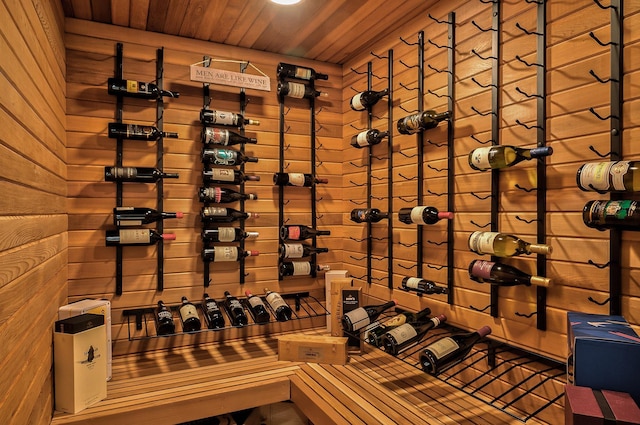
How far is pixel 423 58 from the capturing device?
2.34 meters

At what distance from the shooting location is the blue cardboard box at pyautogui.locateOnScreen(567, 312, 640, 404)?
113 centimetres

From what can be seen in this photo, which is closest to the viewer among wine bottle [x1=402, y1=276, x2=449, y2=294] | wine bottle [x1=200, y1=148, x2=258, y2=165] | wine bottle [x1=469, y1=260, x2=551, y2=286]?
wine bottle [x1=469, y1=260, x2=551, y2=286]

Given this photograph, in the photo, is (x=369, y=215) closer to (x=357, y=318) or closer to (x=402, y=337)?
(x=357, y=318)

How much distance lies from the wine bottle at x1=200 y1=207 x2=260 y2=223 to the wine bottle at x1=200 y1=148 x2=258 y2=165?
292 millimetres

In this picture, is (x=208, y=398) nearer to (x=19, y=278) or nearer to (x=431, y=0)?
(x=19, y=278)

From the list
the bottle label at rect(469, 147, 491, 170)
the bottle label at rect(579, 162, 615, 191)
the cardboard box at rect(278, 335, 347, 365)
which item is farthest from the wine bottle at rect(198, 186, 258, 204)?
the bottle label at rect(579, 162, 615, 191)

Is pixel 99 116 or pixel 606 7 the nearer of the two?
pixel 606 7

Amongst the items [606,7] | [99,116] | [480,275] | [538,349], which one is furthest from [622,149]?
[99,116]

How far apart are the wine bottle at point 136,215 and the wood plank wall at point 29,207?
34cm

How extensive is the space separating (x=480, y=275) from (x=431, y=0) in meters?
1.44

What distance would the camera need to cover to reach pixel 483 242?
1.79 metres

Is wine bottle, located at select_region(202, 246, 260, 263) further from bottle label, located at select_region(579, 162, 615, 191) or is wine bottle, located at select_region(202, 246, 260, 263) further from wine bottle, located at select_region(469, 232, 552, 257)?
bottle label, located at select_region(579, 162, 615, 191)

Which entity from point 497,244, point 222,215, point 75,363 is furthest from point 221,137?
point 497,244

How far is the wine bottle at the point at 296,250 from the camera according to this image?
9.12 feet
